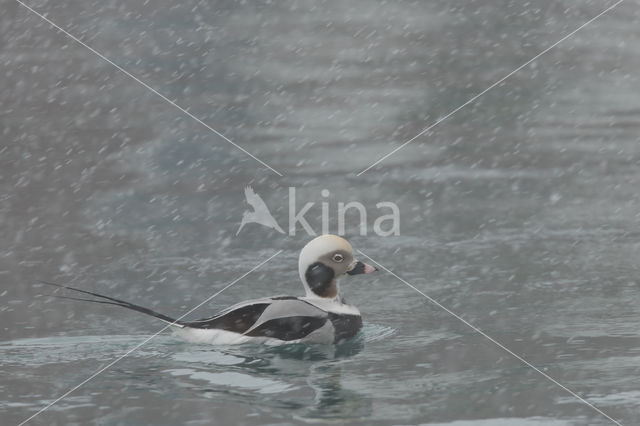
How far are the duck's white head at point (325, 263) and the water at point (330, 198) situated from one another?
0.41 meters

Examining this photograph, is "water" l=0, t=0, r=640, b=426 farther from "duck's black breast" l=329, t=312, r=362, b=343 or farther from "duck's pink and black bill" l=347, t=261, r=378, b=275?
"duck's pink and black bill" l=347, t=261, r=378, b=275

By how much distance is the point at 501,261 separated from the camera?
1049 cm

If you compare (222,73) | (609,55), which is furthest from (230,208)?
(609,55)

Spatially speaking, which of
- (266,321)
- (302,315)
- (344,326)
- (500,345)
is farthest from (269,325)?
(500,345)

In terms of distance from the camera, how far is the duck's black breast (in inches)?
347

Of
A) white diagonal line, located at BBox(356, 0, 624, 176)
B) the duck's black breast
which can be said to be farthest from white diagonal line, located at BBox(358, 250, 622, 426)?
white diagonal line, located at BBox(356, 0, 624, 176)

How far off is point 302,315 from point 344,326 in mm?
305

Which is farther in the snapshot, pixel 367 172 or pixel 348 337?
pixel 367 172

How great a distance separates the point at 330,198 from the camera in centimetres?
1227

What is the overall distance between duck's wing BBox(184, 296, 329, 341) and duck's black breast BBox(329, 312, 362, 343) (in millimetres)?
130

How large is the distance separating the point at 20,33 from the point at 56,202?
250 inches

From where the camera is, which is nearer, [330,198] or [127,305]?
[127,305]

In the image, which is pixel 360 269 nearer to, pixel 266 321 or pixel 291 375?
pixel 266 321

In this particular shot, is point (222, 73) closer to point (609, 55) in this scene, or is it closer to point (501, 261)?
point (609, 55)
